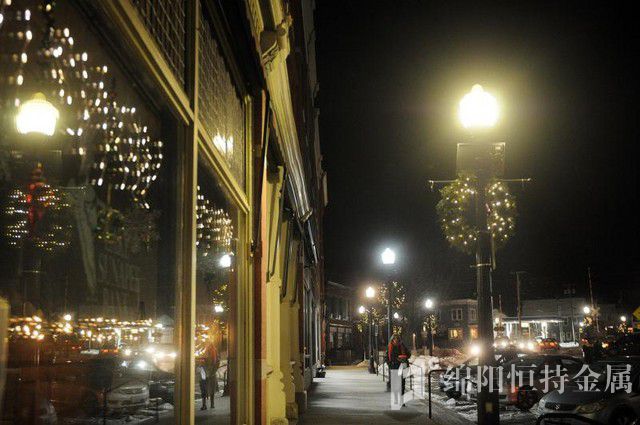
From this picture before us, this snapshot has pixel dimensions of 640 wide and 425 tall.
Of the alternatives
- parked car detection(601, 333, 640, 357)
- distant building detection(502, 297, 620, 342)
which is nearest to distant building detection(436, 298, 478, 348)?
distant building detection(502, 297, 620, 342)

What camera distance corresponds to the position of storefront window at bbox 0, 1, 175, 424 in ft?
8.19

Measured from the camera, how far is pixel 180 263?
4.18 metres

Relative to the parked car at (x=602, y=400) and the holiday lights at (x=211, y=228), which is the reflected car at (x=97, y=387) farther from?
the parked car at (x=602, y=400)

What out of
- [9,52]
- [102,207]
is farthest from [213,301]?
[9,52]

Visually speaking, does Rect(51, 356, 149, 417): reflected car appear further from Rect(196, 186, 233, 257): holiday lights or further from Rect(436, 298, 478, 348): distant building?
Rect(436, 298, 478, 348): distant building

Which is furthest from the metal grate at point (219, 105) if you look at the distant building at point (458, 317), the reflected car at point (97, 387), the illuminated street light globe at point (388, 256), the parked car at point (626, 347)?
the distant building at point (458, 317)

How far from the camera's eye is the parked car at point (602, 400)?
475 inches

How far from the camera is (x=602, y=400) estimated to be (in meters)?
12.9

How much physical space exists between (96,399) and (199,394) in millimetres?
1686

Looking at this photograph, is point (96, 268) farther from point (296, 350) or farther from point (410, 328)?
point (410, 328)

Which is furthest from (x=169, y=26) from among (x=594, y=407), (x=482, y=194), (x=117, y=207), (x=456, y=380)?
(x=456, y=380)

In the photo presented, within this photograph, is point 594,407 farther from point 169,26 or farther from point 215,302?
point 169,26

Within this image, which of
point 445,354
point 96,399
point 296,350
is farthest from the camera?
point 445,354

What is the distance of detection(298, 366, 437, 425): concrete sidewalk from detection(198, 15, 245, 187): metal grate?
26.4 feet
